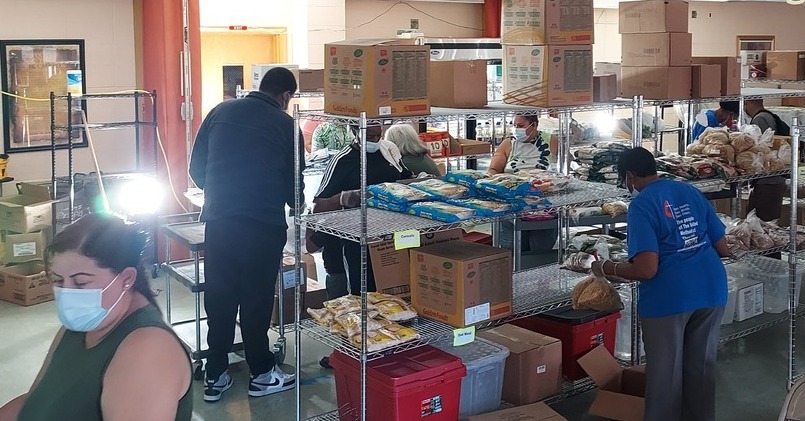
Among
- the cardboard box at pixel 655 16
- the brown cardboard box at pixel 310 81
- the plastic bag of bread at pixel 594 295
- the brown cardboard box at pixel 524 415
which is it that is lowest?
the brown cardboard box at pixel 524 415

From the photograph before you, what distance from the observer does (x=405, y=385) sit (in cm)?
387

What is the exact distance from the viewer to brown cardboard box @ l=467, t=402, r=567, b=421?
412cm

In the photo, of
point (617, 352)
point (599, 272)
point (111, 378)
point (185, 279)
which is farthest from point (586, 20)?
point (111, 378)

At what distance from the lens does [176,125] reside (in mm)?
7996

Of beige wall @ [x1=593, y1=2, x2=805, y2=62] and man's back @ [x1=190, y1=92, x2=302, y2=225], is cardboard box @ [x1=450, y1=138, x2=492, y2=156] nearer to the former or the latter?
man's back @ [x1=190, y1=92, x2=302, y2=225]

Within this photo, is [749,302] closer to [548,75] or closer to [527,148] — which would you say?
[527,148]

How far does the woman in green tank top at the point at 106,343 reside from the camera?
1959mm

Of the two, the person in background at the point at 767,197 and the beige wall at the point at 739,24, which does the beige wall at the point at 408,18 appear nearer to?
the beige wall at the point at 739,24

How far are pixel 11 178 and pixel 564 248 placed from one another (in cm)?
460

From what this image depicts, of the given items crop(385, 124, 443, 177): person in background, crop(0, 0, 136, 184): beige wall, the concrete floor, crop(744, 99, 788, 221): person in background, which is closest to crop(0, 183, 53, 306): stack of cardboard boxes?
the concrete floor

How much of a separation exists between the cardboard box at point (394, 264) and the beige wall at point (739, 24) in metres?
10.1

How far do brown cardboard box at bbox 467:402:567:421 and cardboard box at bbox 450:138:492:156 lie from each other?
4155 millimetres

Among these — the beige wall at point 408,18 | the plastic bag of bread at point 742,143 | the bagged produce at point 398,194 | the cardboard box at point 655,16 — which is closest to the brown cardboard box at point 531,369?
the bagged produce at point 398,194

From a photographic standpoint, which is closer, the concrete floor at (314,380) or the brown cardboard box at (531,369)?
the brown cardboard box at (531,369)
